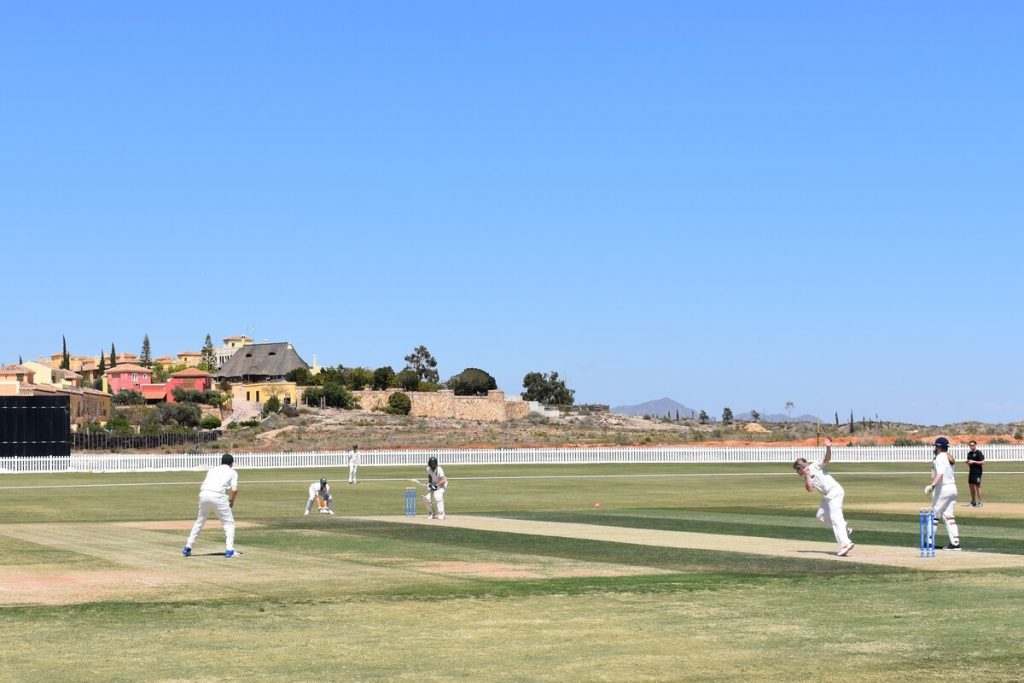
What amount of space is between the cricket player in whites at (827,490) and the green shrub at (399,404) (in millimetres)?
148600

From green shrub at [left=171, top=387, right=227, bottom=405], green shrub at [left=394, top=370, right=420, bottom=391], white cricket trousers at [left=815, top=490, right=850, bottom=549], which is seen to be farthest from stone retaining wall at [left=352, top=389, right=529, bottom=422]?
white cricket trousers at [left=815, top=490, right=850, bottom=549]

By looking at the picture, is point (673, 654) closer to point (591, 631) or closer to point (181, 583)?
point (591, 631)

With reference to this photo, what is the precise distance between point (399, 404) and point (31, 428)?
331 feet

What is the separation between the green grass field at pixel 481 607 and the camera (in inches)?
490

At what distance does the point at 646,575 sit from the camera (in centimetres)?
1970

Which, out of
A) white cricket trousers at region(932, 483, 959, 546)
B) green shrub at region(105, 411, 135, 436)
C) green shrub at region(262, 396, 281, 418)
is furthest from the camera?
green shrub at region(262, 396, 281, 418)

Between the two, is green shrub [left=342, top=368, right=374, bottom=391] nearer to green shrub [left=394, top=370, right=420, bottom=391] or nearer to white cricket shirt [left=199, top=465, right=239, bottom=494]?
green shrub [left=394, top=370, right=420, bottom=391]

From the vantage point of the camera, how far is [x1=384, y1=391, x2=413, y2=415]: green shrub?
170m

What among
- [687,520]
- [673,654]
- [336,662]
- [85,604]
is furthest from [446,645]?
[687,520]

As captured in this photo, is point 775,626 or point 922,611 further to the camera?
point 922,611

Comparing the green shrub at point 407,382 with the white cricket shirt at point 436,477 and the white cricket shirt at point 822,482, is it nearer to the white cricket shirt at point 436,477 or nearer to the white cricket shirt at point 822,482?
the white cricket shirt at point 436,477

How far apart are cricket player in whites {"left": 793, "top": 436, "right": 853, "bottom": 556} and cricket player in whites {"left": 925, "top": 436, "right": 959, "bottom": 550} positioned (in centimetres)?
188

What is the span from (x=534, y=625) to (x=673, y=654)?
2346 millimetres

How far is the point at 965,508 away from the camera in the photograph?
1411 inches
